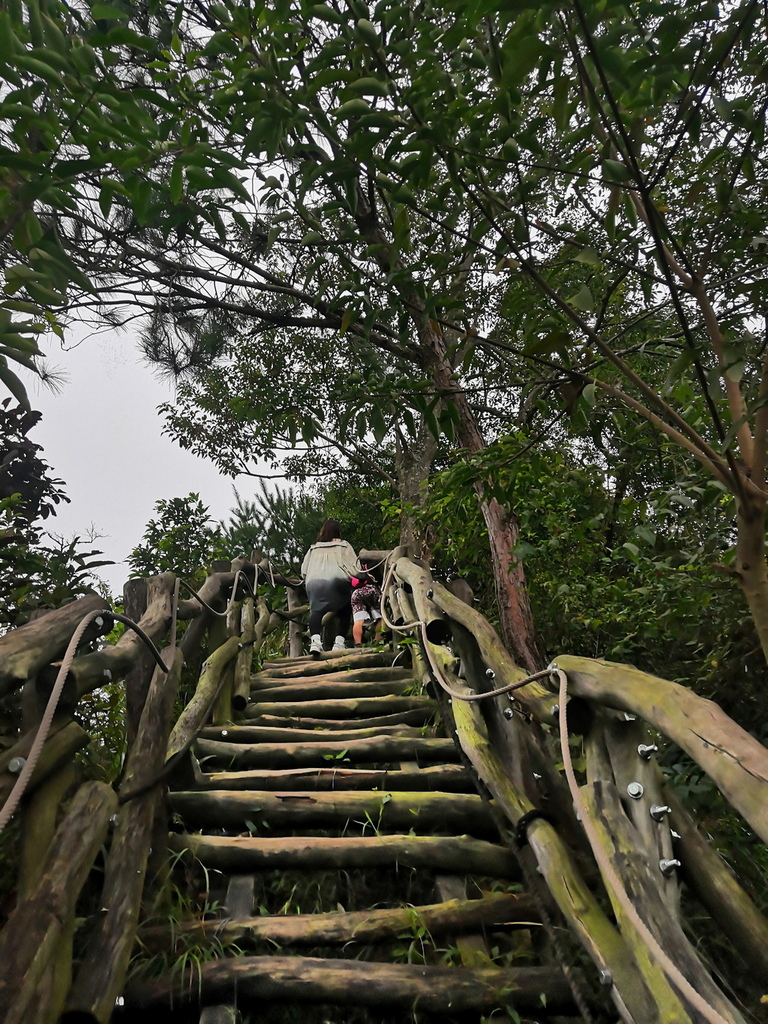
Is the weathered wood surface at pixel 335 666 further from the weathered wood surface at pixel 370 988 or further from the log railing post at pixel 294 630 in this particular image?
the weathered wood surface at pixel 370 988

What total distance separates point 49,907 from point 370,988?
816mm

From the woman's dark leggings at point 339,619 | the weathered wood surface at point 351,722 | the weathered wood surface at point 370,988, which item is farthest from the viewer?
the woman's dark leggings at point 339,619

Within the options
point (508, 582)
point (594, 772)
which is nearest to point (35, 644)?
point (594, 772)

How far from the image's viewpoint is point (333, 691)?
3.96m

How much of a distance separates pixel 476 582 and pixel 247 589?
2.47 meters

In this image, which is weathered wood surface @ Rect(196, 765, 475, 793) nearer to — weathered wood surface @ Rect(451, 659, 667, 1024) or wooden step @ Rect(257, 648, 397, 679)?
weathered wood surface @ Rect(451, 659, 667, 1024)

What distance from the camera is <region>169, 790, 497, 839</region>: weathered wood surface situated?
238 centimetres

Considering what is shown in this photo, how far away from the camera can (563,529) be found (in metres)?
4.30

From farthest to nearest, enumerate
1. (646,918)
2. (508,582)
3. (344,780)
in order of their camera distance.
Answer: (508,582)
(344,780)
(646,918)

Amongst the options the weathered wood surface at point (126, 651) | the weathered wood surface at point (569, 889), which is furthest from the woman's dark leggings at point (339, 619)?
the weathered wood surface at point (569, 889)

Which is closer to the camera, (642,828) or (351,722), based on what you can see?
(642,828)

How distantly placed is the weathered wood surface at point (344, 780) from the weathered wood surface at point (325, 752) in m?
0.18

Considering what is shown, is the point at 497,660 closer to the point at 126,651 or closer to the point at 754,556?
the point at 754,556

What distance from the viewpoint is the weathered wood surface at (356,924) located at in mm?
1847
